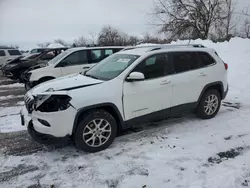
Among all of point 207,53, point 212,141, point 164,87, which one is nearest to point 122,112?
point 164,87

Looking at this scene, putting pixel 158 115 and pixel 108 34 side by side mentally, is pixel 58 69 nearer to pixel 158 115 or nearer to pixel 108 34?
pixel 158 115

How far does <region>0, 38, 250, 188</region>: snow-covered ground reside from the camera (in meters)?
2.93

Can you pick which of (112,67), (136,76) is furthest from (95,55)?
(136,76)

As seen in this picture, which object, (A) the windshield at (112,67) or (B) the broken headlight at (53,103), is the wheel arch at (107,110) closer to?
(B) the broken headlight at (53,103)

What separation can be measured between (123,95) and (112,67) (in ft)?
2.81

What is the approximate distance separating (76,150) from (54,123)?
761 mm

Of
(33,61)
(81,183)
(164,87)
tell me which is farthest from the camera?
(33,61)

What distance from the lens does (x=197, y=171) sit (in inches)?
121

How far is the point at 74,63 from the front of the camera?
7945 mm

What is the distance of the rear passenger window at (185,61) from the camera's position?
14.9 feet

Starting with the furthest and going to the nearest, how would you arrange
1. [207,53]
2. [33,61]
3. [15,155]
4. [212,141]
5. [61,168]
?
[33,61], [207,53], [212,141], [15,155], [61,168]

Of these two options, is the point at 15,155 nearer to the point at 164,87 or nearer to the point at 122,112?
the point at 122,112

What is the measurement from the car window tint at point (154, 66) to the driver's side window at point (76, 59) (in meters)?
4.36

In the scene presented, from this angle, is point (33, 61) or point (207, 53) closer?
point (207, 53)
